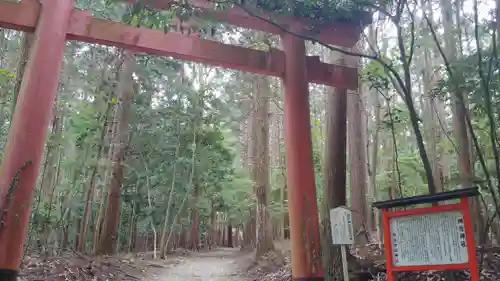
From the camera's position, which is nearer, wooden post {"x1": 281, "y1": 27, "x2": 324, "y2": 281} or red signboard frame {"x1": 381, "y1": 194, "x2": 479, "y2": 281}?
red signboard frame {"x1": 381, "y1": 194, "x2": 479, "y2": 281}

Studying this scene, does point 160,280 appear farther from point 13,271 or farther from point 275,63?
point 275,63

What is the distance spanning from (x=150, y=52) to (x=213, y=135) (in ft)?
21.9

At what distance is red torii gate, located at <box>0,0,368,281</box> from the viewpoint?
15.9 feet

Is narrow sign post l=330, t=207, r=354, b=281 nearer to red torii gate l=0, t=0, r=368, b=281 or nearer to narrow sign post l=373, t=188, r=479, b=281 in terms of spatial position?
narrow sign post l=373, t=188, r=479, b=281

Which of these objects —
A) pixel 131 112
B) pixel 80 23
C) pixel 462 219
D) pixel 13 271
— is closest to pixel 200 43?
pixel 80 23

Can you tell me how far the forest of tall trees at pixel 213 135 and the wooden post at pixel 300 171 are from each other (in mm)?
250

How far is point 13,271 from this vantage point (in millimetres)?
4660

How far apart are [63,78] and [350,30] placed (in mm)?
7172

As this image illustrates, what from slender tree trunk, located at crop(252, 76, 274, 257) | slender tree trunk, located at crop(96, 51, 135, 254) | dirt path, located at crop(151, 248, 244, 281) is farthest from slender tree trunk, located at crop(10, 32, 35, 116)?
slender tree trunk, located at crop(252, 76, 274, 257)

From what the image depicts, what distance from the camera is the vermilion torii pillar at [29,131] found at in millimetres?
4734

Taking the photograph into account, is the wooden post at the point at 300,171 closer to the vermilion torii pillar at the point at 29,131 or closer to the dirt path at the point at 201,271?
the vermilion torii pillar at the point at 29,131

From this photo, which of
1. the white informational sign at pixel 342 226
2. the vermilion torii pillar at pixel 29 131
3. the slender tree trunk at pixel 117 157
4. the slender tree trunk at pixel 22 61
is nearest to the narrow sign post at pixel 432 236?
the white informational sign at pixel 342 226

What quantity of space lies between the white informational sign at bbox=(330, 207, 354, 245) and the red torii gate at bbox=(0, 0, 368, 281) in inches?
70.4

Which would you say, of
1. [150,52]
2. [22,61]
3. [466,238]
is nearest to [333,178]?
[466,238]
